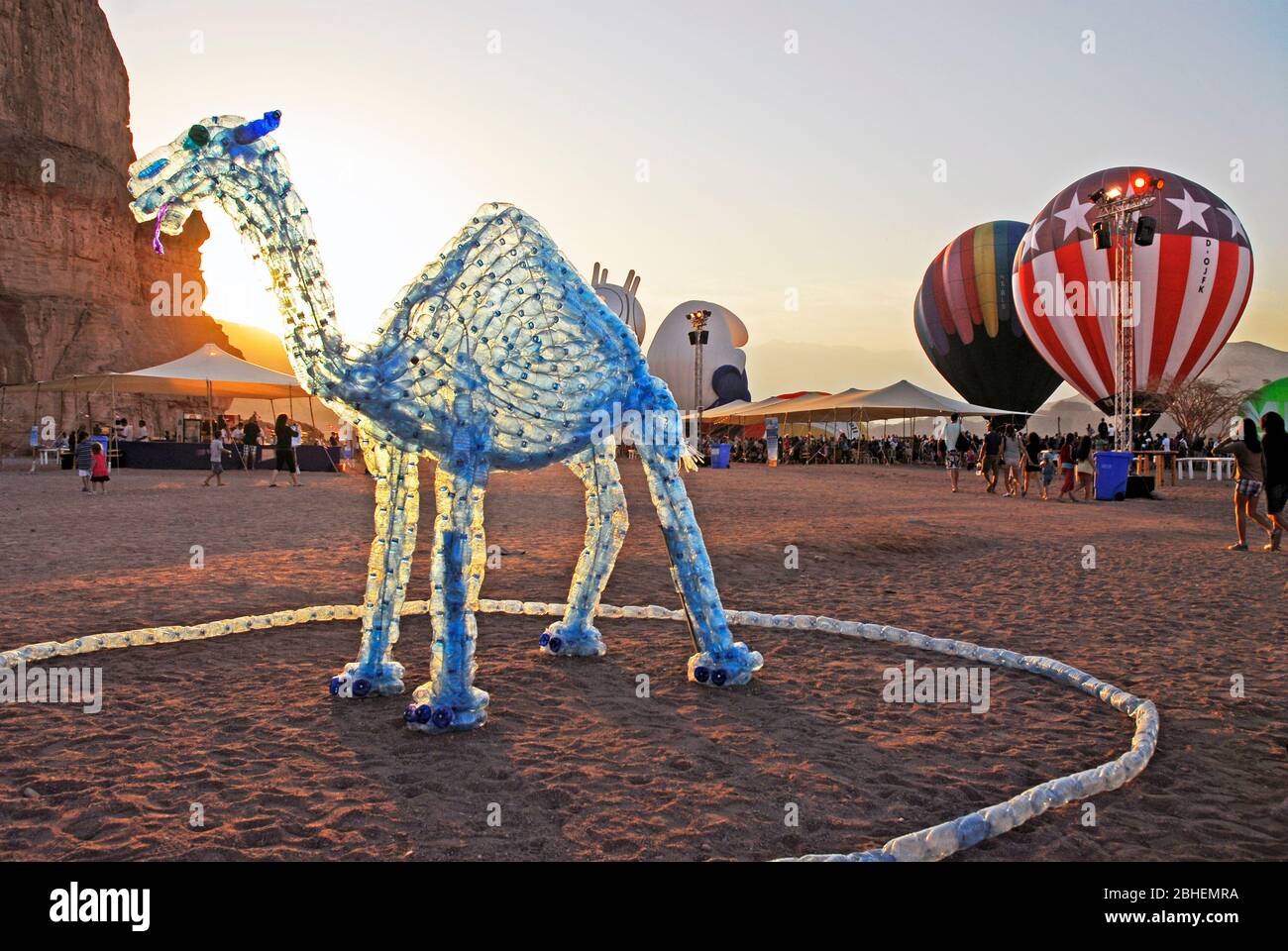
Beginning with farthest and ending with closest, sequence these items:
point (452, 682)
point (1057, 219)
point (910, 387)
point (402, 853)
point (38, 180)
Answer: point (38, 180) → point (910, 387) → point (1057, 219) → point (452, 682) → point (402, 853)

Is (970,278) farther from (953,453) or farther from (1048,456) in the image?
(1048,456)

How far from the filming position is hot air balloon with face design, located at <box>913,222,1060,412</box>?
1635 inches

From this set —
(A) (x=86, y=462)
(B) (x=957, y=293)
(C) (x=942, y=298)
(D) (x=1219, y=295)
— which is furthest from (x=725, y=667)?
(C) (x=942, y=298)

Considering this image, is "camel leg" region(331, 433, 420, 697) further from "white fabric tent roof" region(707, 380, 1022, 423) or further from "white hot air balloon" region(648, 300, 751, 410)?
"white hot air balloon" region(648, 300, 751, 410)

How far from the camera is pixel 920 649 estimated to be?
230 inches

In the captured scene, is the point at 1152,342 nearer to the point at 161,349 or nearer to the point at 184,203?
the point at 184,203

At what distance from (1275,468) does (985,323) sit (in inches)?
1315

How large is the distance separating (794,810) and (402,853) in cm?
140

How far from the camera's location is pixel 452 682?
4.12 m

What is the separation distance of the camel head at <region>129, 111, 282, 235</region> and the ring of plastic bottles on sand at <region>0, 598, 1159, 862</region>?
2806mm

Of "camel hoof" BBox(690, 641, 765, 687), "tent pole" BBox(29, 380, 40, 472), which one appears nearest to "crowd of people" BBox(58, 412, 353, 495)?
"tent pole" BBox(29, 380, 40, 472)

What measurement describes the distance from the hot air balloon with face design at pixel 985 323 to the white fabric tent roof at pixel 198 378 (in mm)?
31309

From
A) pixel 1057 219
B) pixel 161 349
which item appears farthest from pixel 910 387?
pixel 161 349

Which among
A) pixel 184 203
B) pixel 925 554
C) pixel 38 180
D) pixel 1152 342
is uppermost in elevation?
pixel 38 180
